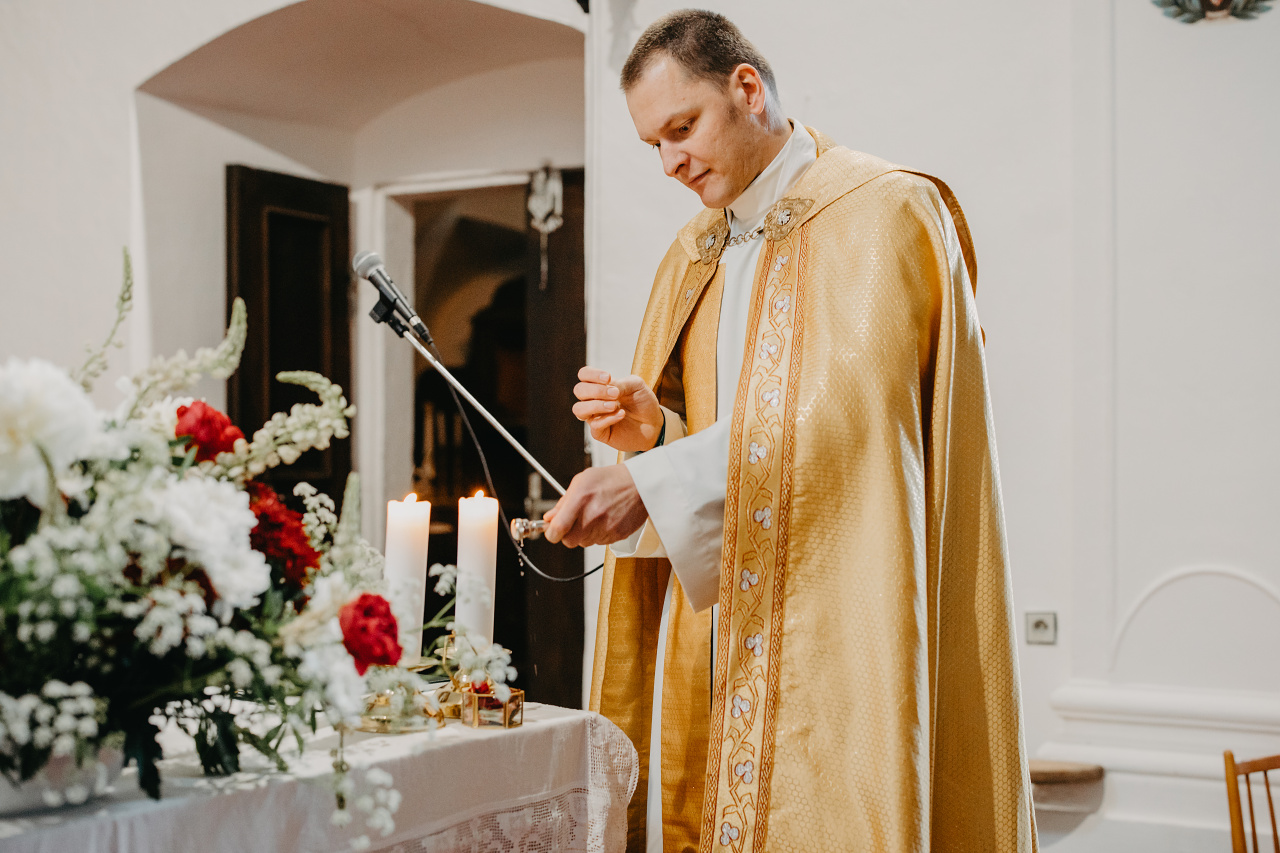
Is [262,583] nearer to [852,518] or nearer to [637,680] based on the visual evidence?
[852,518]

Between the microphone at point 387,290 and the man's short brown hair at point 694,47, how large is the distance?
491 mm

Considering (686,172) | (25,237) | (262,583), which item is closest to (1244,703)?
(686,172)

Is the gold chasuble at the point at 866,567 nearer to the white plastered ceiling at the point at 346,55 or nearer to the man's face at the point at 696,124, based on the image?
the man's face at the point at 696,124

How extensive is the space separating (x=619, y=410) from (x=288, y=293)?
298 cm

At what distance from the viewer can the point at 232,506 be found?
2.75ft

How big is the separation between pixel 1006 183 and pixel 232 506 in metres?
2.47

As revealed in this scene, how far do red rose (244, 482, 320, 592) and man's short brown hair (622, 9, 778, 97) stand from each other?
97 centimetres

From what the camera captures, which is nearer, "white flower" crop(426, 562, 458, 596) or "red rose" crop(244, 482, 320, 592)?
"red rose" crop(244, 482, 320, 592)

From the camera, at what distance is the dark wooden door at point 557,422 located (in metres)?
3.75

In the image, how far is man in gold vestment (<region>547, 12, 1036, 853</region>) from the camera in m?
1.36

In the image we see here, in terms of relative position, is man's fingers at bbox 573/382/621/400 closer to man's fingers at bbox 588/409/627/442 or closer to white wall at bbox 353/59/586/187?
man's fingers at bbox 588/409/627/442

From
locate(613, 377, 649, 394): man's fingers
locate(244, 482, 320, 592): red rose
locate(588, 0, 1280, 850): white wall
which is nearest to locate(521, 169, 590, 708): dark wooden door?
locate(588, 0, 1280, 850): white wall

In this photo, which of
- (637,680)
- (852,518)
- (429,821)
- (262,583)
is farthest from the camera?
(637,680)

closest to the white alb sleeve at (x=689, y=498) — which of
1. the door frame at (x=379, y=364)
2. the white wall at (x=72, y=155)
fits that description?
the white wall at (x=72, y=155)
